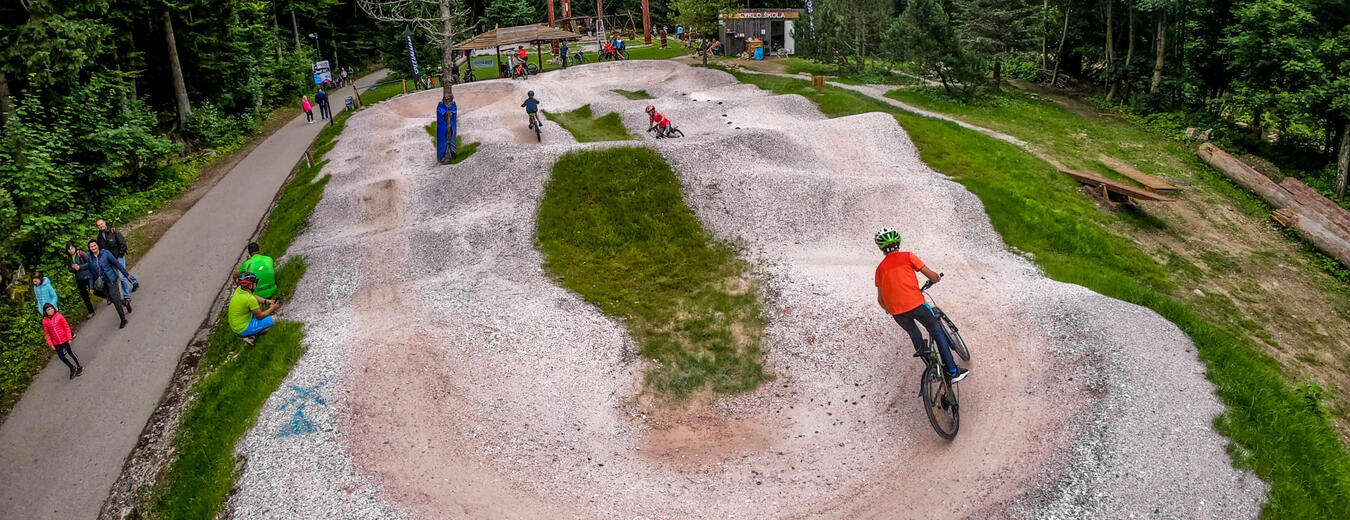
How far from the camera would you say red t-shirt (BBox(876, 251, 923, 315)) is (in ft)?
36.9

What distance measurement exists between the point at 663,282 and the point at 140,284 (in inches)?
670

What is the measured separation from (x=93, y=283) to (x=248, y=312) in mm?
7280

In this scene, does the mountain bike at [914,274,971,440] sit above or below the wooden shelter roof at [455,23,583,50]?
below

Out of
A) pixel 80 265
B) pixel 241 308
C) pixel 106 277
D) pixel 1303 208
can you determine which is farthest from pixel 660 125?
pixel 1303 208

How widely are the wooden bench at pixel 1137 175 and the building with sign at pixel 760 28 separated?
3489cm

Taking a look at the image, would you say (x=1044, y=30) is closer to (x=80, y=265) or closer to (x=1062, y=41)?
(x=1062, y=41)

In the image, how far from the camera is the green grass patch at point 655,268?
15414 millimetres

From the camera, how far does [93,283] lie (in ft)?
64.2

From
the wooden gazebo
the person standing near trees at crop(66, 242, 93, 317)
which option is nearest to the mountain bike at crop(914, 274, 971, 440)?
the person standing near trees at crop(66, 242, 93, 317)

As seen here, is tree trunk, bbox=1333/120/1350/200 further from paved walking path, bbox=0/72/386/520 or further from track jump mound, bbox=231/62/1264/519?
paved walking path, bbox=0/72/386/520

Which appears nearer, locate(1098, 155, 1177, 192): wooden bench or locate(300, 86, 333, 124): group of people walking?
locate(1098, 155, 1177, 192): wooden bench

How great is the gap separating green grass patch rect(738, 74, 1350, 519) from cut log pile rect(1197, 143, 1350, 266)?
3795 mm

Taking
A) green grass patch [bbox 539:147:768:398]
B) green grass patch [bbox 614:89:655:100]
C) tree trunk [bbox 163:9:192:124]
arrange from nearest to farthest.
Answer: green grass patch [bbox 539:147:768:398] < tree trunk [bbox 163:9:192:124] < green grass patch [bbox 614:89:655:100]

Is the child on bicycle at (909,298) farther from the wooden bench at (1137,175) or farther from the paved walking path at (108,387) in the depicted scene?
the wooden bench at (1137,175)
